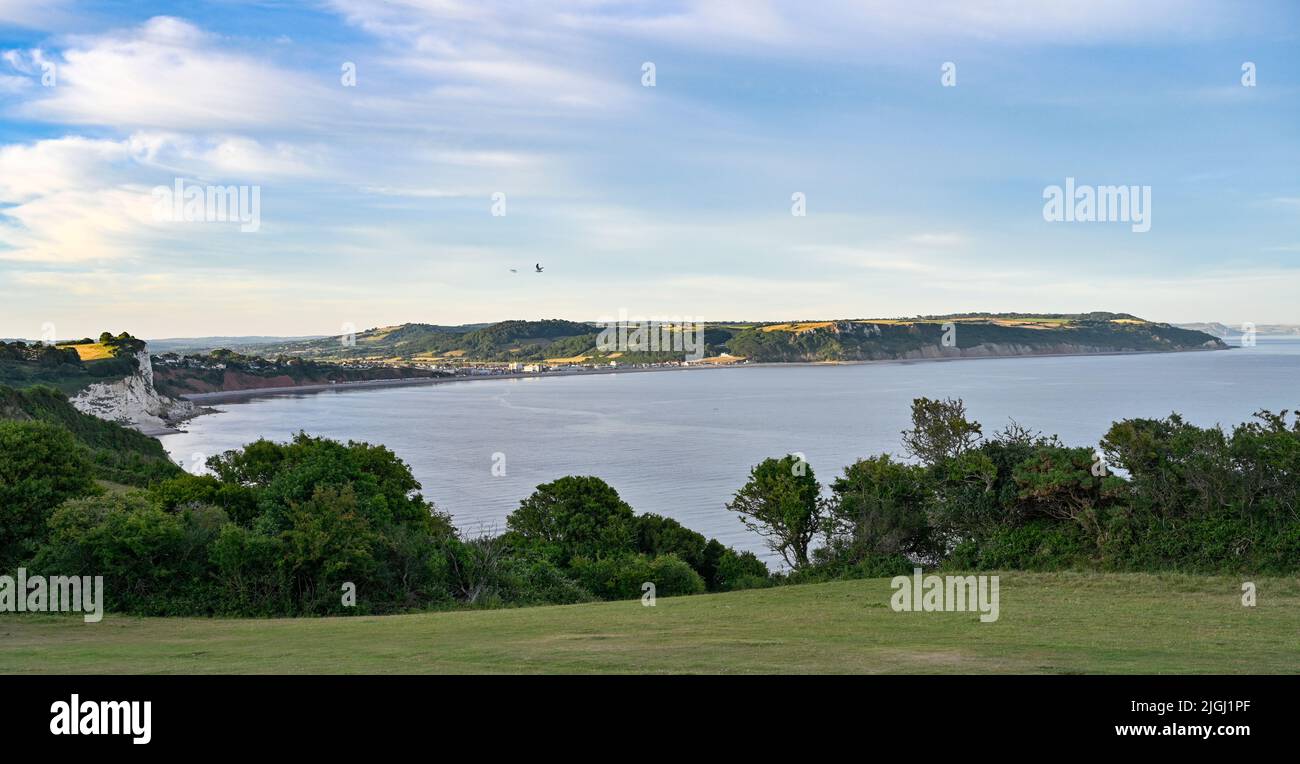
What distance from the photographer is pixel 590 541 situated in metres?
32.1

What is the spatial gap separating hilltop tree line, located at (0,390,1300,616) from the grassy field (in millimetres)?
2069

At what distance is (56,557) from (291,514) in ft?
16.7

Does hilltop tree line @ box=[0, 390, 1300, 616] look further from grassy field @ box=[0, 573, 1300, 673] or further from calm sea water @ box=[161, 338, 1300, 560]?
calm sea water @ box=[161, 338, 1300, 560]

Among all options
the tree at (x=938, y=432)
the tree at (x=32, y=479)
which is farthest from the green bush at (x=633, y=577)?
the tree at (x=32, y=479)

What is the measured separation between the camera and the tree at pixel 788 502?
32.4 meters

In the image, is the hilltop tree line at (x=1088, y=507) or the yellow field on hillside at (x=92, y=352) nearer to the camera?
the hilltop tree line at (x=1088, y=507)

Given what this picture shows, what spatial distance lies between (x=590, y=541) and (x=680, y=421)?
74.5 metres

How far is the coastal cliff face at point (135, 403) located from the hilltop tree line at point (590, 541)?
8444 cm

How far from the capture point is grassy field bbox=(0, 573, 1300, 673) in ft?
37.4

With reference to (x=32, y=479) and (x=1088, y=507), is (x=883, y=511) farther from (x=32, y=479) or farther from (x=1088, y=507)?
(x=32, y=479)

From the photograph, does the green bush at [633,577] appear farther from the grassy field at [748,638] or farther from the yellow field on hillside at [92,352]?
the yellow field on hillside at [92,352]

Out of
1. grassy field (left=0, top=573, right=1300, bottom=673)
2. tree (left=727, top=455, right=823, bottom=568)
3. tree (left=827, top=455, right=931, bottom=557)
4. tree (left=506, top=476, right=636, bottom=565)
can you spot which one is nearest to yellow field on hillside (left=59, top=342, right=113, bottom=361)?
tree (left=506, top=476, right=636, bottom=565)

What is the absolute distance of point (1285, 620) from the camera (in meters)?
16.5

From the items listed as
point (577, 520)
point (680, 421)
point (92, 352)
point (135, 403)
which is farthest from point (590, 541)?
point (92, 352)
